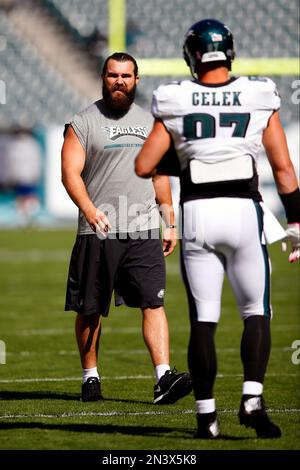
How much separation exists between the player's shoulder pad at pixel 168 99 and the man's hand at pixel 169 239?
133 cm

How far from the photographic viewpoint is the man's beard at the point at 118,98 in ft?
17.9

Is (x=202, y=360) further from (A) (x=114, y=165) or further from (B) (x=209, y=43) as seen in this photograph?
(A) (x=114, y=165)

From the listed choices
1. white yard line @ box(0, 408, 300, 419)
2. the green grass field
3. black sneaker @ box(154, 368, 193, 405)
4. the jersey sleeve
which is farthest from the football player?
black sneaker @ box(154, 368, 193, 405)

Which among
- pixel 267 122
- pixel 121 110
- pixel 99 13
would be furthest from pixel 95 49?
→ pixel 267 122

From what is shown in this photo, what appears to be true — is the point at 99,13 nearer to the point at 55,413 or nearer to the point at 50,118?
the point at 50,118

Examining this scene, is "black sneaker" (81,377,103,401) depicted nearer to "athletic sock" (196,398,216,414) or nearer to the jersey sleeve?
"athletic sock" (196,398,216,414)

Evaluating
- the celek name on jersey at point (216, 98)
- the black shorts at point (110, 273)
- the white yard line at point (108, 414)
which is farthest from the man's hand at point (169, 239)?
the celek name on jersey at point (216, 98)

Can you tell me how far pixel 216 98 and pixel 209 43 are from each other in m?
0.22

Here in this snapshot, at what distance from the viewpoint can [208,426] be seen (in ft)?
13.6

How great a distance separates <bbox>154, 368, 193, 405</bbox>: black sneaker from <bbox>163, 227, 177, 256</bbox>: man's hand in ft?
1.95

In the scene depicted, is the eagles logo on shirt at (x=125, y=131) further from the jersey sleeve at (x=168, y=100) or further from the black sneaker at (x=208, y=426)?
the black sneaker at (x=208, y=426)

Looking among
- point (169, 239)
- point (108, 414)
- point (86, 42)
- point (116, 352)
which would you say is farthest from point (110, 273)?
point (86, 42)

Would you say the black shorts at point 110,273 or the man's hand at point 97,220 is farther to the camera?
the black shorts at point 110,273

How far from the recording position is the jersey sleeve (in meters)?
4.03
